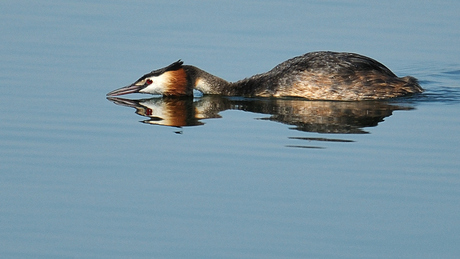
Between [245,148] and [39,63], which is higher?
[39,63]

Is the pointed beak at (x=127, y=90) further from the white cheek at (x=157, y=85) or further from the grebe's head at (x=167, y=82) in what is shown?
the white cheek at (x=157, y=85)

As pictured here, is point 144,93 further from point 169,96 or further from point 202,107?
point 202,107

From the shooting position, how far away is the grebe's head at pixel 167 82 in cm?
1275

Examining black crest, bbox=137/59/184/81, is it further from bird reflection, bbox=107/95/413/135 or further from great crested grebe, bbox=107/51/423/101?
bird reflection, bbox=107/95/413/135

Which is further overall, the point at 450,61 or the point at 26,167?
the point at 450,61

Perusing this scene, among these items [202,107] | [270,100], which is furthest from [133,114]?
[270,100]

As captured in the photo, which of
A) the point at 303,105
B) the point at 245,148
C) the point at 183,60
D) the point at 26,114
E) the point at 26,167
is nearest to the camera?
the point at 26,167

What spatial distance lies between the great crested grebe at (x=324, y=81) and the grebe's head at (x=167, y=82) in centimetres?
1

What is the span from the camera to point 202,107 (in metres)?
12.2

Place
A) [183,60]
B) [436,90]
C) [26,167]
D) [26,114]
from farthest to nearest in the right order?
[183,60]
[436,90]
[26,114]
[26,167]

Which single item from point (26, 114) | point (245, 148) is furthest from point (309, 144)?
point (26, 114)

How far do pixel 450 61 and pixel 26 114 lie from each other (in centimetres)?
699

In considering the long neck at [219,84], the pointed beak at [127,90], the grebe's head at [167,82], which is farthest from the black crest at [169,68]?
the pointed beak at [127,90]

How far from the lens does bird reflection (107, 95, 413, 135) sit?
417 inches
